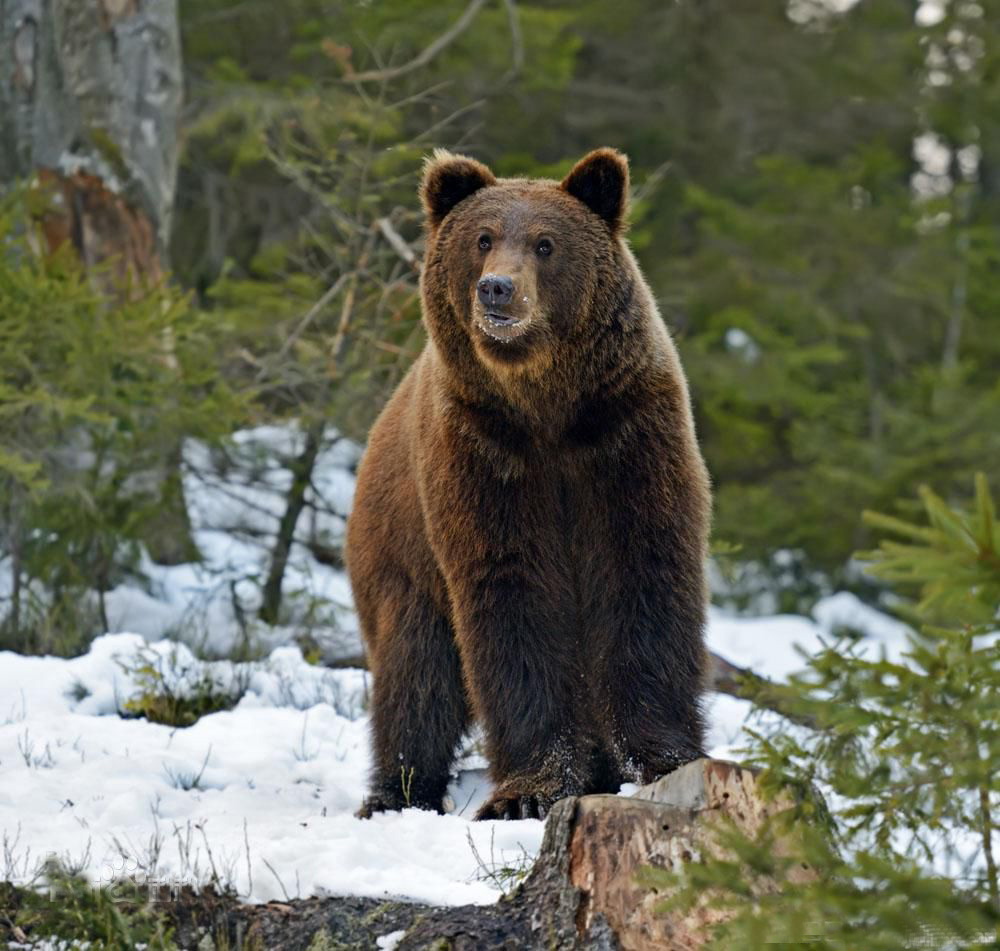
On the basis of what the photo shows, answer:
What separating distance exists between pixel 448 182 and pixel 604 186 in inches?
24.0

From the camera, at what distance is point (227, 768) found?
5.75 metres

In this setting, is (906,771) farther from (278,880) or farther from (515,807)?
(515,807)

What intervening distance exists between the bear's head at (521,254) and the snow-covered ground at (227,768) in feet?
5.75

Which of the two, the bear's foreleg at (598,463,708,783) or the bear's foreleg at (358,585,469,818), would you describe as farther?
the bear's foreleg at (358,585,469,818)

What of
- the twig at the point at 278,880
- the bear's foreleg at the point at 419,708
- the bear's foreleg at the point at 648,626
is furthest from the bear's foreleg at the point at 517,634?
the twig at the point at 278,880

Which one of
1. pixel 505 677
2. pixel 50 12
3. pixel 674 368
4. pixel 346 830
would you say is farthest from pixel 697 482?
pixel 50 12

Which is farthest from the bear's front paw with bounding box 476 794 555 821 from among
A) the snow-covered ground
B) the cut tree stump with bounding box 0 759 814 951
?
the cut tree stump with bounding box 0 759 814 951

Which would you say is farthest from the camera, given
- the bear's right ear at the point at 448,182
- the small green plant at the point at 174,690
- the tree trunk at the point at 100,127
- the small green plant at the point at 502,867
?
the tree trunk at the point at 100,127

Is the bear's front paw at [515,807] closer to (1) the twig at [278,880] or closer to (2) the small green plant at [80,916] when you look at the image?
(1) the twig at [278,880]

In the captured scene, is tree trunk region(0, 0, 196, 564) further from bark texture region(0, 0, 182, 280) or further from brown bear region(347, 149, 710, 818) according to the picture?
brown bear region(347, 149, 710, 818)

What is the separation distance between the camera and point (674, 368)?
5285mm

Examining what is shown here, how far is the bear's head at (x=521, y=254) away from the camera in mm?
5062

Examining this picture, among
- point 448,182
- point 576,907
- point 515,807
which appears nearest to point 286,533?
point 448,182

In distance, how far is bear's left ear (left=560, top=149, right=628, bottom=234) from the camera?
5.39 m
